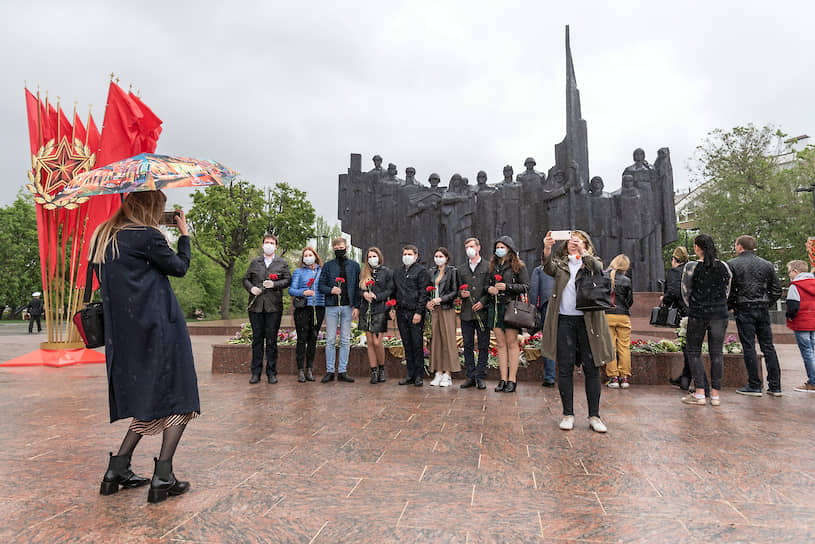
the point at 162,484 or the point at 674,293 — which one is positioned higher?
the point at 674,293

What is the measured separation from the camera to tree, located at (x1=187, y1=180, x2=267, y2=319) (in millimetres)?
26062

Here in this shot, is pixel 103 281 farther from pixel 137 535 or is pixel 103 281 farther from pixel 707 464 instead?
pixel 707 464

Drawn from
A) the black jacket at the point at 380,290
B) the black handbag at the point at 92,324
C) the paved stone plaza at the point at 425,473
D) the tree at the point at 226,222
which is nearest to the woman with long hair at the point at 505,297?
the paved stone plaza at the point at 425,473

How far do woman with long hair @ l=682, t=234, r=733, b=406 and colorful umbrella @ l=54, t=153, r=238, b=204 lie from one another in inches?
191

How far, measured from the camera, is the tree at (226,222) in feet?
85.5

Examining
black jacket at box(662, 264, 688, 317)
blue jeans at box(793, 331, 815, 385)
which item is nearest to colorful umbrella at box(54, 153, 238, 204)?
black jacket at box(662, 264, 688, 317)

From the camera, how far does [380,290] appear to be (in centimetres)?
708

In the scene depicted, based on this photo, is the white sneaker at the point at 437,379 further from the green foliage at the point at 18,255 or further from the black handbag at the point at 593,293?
the green foliage at the point at 18,255

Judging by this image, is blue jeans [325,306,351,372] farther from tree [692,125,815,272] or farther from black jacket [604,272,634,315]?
tree [692,125,815,272]

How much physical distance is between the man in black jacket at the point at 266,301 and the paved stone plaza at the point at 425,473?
1367mm

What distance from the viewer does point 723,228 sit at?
1126 inches

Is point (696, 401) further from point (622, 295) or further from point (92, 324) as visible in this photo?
point (92, 324)

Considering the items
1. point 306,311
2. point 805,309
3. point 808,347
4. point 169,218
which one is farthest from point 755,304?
point 169,218

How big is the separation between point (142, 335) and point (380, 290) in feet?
14.5
